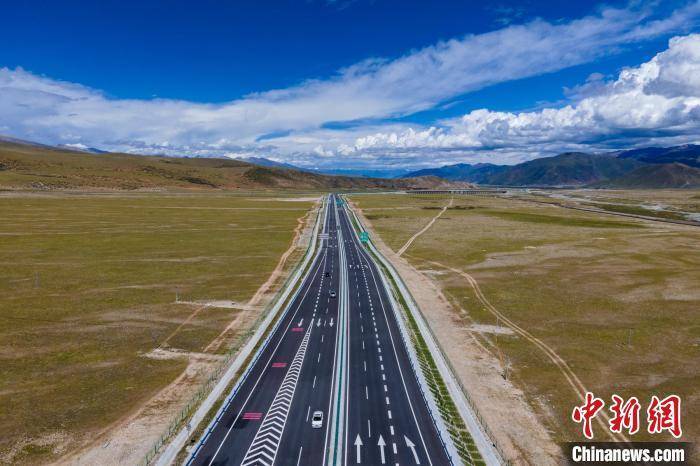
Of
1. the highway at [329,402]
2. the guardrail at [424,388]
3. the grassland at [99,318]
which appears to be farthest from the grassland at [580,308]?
the grassland at [99,318]

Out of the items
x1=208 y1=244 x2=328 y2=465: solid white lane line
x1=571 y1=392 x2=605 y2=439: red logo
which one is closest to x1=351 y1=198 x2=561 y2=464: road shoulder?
x1=571 y1=392 x2=605 y2=439: red logo

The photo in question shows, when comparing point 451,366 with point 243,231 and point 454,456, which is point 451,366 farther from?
point 243,231

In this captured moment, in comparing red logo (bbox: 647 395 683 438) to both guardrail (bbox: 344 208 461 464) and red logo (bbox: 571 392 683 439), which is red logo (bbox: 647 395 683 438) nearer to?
red logo (bbox: 571 392 683 439)

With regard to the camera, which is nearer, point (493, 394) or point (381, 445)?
point (381, 445)

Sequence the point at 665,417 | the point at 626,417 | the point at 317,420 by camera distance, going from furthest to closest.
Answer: the point at 626,417 < the point at 665,417 < the point at 317,420

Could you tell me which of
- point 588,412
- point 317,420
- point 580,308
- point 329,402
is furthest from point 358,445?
point 580,308

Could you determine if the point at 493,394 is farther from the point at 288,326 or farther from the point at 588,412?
the point at 288,326

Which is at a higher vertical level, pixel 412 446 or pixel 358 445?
pixel 358 445

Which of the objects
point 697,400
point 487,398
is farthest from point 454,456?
point 697,400
